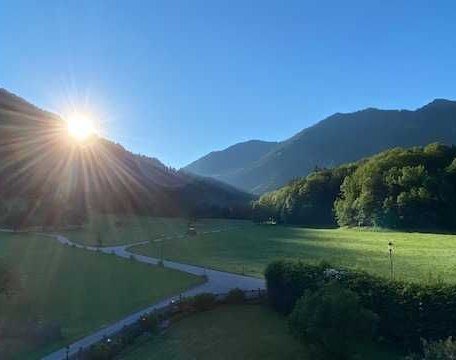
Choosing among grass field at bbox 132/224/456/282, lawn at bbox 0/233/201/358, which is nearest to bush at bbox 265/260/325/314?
grass field at bbox 132/224/456/282

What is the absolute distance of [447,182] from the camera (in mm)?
96812

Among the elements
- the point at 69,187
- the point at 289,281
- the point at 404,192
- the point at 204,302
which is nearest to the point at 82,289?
the point at 204,302

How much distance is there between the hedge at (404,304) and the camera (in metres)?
20.2

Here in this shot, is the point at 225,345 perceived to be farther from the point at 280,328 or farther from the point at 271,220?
the point at 271,220

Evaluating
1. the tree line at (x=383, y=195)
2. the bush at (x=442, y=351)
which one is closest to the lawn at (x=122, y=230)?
the tree line at (x=383, y=195)

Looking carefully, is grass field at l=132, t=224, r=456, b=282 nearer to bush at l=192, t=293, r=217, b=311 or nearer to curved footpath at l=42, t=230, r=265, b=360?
curved footpath at l=42, t=230, r=265, b=360

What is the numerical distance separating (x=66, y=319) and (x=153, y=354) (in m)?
8.39

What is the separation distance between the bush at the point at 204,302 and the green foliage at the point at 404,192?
243ft

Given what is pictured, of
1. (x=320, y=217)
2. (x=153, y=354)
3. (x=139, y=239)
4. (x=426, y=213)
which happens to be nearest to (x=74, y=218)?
(x=139, y=239)

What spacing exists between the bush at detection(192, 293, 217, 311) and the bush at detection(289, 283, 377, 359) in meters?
12.7

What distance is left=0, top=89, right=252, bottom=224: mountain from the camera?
388ft

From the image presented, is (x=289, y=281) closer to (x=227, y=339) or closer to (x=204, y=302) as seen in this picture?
(x=227, y=339)

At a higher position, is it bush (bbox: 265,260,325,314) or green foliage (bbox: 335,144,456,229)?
green foliage (bbox: 335,144,456,229)

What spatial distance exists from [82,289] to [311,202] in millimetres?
100920
